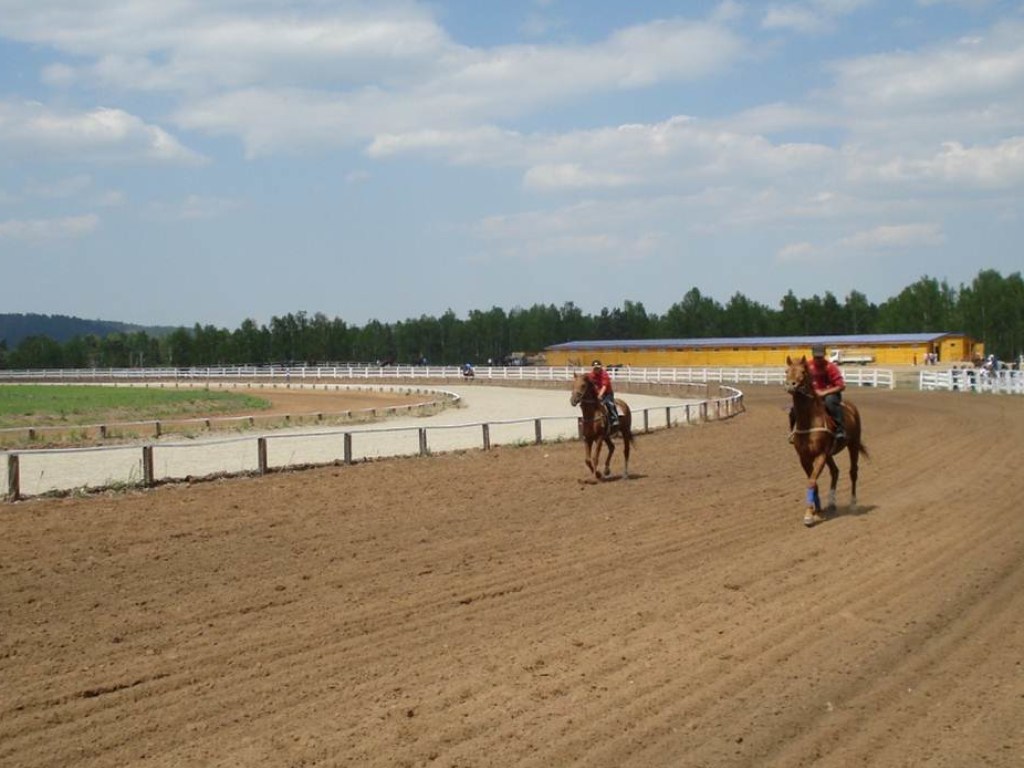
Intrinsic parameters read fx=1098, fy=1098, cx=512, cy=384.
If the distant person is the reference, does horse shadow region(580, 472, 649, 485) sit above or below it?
below

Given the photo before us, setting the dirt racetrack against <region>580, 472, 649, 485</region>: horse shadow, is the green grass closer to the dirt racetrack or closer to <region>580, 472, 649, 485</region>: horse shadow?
<region>580, 472, 649, 485</region>: horse shadow

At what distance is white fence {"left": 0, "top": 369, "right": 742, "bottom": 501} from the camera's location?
19891 millimetres

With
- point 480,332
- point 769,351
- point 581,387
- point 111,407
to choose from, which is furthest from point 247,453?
point 480,332

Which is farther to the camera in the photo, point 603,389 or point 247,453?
point 247,453

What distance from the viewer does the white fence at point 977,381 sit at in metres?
48.6

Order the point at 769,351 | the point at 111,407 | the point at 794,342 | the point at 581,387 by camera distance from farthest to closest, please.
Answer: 1. the point at 769,351
2. the point at 794,342
3. the point at 111,407
4. the point at 581,387

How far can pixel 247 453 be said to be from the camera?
91.9 feet

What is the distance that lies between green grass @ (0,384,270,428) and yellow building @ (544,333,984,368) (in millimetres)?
26647

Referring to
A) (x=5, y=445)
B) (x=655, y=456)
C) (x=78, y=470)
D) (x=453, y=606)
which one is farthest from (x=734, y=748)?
(x=5, y=445)

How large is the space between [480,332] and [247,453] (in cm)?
14985

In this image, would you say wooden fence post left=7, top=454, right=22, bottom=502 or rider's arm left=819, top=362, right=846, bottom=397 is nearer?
rider's arm left=819, top=362, right=846, bottom=397

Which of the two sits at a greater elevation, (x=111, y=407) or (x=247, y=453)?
(x=111, y=407)

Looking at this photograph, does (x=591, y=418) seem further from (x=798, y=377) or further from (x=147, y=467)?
(x=147, y=467)

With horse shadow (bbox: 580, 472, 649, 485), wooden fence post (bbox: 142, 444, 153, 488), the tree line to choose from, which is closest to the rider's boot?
horse shadow (bbox: 580, 472, 649, 485)
